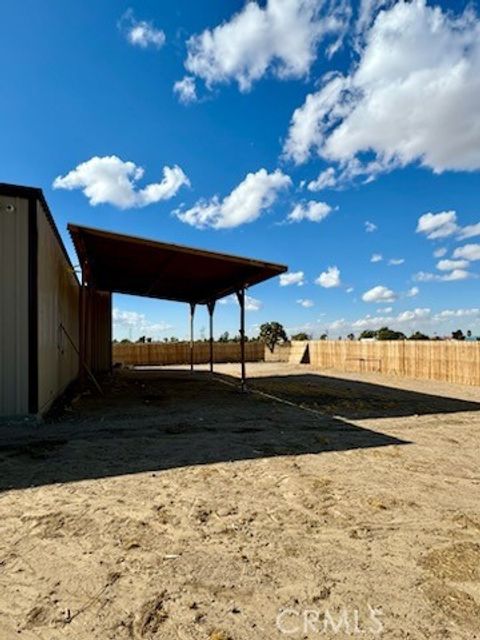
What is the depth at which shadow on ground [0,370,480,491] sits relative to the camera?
477cm

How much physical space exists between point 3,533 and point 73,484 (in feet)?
3.50

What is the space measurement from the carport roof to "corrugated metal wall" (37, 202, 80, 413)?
0.59 metres

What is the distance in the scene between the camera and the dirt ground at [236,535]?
2.06 metres

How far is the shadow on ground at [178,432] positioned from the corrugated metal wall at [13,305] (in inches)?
25.3

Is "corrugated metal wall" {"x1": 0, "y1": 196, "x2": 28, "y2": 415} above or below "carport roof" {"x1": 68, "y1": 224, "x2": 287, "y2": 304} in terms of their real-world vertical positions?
below

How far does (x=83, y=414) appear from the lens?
26.5 feet

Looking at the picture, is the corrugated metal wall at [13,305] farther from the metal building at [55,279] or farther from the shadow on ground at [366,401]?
the shadow on ground at [366,401]

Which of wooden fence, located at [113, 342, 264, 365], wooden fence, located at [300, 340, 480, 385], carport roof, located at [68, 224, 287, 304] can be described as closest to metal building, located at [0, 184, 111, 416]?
carport roof, located at [68, 224, 287, 304]

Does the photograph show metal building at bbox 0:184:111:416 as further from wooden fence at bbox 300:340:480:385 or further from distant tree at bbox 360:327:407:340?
distant tree at bbox 360:327:407:340

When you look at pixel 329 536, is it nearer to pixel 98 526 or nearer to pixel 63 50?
pixel 98 526

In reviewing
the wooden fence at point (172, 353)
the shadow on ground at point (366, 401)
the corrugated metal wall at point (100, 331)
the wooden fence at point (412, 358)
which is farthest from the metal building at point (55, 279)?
the wooden fence at point (172, 353)

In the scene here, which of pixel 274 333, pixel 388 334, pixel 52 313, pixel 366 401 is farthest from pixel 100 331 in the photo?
pixel 388 334

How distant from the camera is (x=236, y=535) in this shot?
117 inches

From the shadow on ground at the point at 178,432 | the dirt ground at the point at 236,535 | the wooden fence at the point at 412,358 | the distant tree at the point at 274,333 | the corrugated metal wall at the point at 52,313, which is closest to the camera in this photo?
the dirt ground at the point at 236,535
